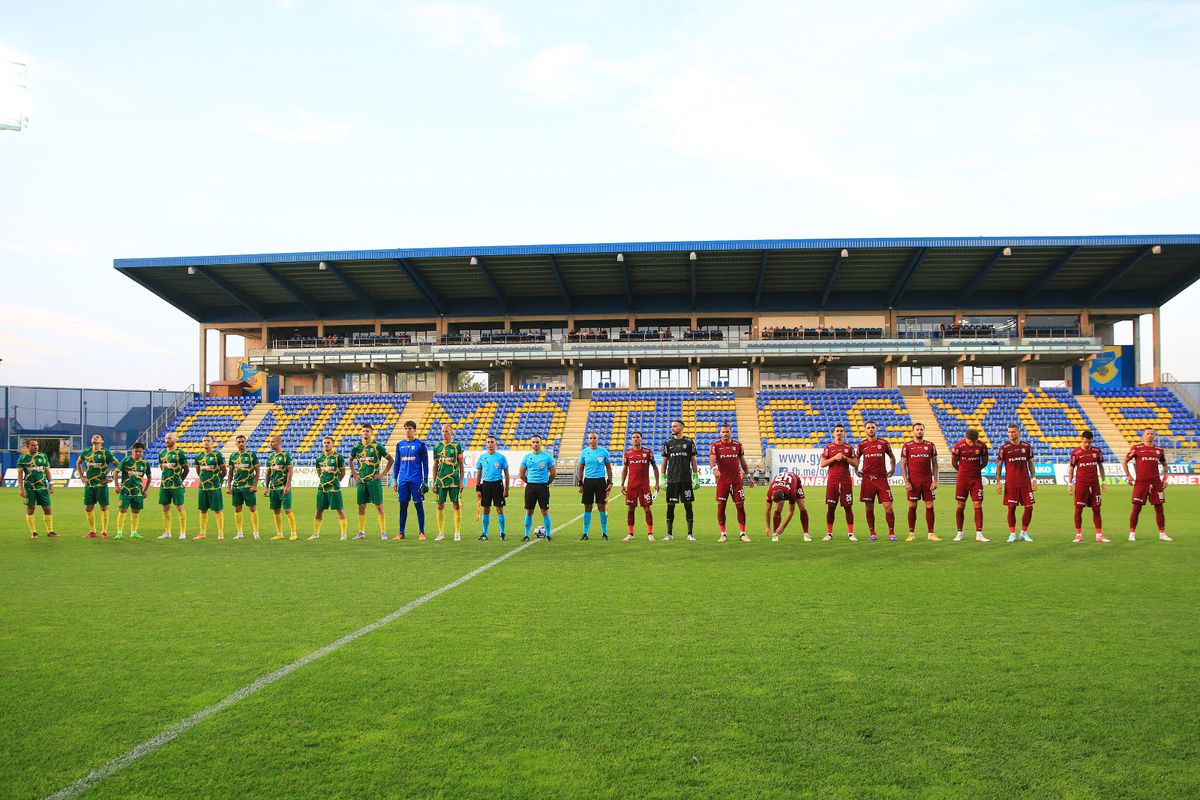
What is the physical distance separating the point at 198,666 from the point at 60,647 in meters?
1.42

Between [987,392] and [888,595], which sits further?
[987,392]

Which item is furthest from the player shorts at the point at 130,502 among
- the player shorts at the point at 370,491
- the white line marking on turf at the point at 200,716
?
the white line marking on turf at the point at 200,716

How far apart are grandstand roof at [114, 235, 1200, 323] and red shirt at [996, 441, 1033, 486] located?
29.6 m

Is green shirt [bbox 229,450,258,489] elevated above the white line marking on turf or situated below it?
above

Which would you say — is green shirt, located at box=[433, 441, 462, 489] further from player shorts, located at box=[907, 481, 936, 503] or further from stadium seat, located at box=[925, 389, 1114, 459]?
stadium seat, located at box=[925, 389, 1114, 459]

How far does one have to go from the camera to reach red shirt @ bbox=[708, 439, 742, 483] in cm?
1408

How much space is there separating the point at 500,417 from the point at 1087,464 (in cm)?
3478

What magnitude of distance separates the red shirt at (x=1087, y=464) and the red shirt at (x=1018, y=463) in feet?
2.46

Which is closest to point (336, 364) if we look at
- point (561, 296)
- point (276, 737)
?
point (561, 296)

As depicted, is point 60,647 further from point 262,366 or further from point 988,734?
point 262,366

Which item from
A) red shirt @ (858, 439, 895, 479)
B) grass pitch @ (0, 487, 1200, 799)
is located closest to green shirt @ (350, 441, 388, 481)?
grass pitch @ (0, 487, 1200, 799)

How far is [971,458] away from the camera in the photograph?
541 inches

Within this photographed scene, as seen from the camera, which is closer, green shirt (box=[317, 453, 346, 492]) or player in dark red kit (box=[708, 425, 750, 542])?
player in dark red kit (box=[708, 425, 750, 542])

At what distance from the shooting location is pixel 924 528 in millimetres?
16344
